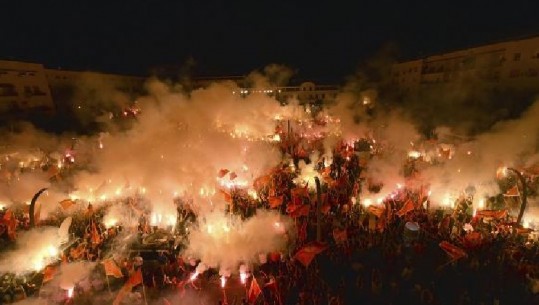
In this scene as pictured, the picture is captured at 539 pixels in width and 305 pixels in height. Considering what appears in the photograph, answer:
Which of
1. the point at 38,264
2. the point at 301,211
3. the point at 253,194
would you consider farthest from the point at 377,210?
the point at 38,264

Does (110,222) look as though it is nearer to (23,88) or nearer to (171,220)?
(171,220)

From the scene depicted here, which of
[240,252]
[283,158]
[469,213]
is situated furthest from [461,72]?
[240,252]

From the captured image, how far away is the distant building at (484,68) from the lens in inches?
908

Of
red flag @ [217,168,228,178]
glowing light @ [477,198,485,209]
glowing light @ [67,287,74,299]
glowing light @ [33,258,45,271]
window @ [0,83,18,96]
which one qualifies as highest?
window @ [0,83,18,96]

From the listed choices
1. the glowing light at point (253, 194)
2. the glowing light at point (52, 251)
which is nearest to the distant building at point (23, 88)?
the glowing light at point (52, 251)

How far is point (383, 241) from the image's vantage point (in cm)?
1126

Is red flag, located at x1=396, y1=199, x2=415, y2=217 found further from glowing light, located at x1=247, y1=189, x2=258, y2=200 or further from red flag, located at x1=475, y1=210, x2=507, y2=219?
glowing light, located at x1=247, y1=189, x2=258, y2=200

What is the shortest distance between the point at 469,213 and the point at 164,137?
1230cm

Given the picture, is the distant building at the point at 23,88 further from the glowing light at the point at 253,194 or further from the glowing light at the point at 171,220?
the glowing light at the point at 253,194

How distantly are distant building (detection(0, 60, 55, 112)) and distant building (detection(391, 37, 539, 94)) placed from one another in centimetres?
2995

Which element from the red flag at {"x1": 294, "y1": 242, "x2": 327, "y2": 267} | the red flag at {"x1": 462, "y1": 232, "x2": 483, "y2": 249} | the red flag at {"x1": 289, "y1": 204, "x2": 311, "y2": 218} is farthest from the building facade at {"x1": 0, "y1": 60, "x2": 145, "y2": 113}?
the red flag at {"x1": 462, "y1": 232, "x2": 483, "y2": 249}

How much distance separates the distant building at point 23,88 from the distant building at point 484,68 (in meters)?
29.9

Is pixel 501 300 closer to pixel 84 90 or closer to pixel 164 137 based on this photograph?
pixel 164 137

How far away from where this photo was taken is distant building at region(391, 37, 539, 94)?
2306 centimetres
